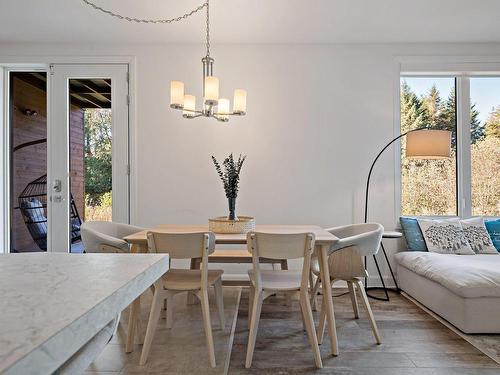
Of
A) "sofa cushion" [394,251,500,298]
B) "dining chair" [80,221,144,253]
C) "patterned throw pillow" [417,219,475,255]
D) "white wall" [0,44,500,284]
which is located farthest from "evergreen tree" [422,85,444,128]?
"dining chair" [80,221,144,253]

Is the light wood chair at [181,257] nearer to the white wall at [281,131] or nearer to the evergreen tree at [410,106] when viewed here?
the white wall at [281,131]

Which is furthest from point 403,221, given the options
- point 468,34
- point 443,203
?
point 468,34

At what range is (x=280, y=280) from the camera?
2.27 meters

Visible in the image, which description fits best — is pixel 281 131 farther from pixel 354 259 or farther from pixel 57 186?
pixel 57 186

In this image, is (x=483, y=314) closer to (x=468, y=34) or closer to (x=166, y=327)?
(x=166, y=327)

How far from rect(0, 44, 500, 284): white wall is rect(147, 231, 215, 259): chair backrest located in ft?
5.43

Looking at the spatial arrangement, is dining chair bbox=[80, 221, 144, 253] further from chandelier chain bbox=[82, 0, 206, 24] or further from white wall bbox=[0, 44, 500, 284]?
chandelier chain bbox=[82, 0, 206, 24]

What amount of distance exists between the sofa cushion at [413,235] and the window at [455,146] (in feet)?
1.05

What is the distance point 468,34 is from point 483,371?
125 inches

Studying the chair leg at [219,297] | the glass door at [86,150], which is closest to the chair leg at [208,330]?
the chair leg at [219,297]

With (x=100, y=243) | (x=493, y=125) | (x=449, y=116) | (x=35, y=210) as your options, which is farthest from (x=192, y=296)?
(x=493, y=125)

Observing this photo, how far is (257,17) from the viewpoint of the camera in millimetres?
3146

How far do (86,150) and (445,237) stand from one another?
380 centimetres

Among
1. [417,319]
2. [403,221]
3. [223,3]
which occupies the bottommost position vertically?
[417,319]
